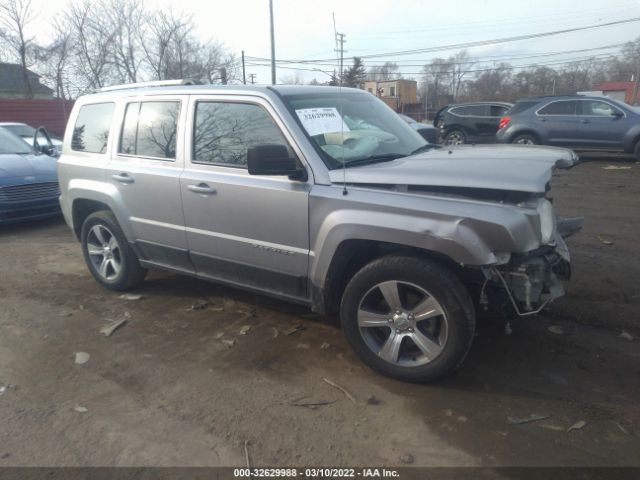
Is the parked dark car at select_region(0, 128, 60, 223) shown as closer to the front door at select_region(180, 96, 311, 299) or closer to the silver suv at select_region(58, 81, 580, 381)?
the silver suv at select_region(58, 81, 580, 381)

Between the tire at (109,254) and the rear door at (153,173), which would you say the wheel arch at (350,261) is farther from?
the tire at (109,254)

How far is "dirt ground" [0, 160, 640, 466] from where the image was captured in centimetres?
270

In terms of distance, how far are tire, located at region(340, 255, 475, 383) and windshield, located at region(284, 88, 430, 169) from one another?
851 mm

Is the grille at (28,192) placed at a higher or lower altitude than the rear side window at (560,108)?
lower

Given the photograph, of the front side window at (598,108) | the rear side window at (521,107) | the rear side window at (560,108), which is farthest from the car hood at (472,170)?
the rear side window at (521,107)

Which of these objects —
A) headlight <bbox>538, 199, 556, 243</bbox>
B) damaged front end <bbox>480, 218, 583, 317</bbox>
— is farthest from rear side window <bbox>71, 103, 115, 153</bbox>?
headlight <bbox>538, 199, 556, 243</bbox>

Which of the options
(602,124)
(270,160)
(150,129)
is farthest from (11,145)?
(602,124)

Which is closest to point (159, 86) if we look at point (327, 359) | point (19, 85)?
point (327, 359)

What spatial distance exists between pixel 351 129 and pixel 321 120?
0.29 meters

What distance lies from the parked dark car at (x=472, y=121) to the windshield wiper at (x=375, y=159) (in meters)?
13.1

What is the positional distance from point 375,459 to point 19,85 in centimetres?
4661

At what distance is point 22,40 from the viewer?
31125 mm

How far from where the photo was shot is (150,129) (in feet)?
14.5

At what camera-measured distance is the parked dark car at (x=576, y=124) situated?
12.7 metres
